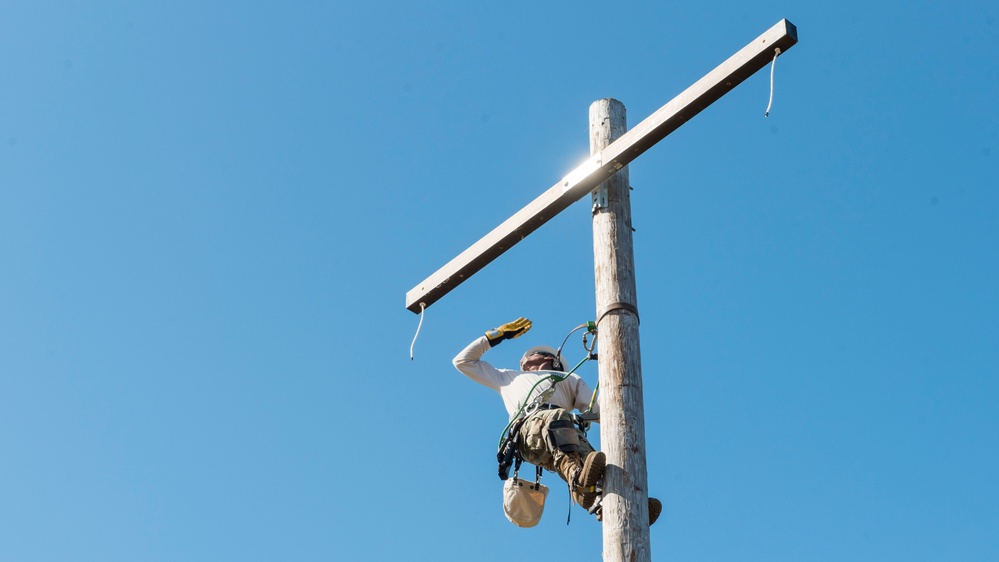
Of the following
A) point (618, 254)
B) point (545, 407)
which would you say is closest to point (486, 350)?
point (545, 407)

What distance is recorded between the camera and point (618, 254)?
615 cm

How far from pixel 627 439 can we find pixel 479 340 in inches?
71.0

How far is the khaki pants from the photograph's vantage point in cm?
606

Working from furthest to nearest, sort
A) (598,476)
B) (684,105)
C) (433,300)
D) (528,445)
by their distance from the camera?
(433,300)
(528,445)
(684,105)
(598,476)

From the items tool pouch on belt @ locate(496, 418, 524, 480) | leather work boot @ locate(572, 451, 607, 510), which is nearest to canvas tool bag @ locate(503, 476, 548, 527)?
tool pouch on belt @ locate(496, 418, 524, 480)

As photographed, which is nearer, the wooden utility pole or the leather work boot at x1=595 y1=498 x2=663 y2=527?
the wooden utility pole

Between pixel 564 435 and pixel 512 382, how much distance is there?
3.16 ft

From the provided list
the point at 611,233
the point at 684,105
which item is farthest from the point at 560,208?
the point at 684,105

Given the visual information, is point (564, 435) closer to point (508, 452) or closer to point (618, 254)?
point (508, 452)

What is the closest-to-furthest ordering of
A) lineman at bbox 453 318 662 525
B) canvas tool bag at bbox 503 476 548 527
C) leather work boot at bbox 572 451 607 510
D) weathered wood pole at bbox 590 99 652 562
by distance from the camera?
weathered wood pole at bbox 590 99 652 562 → leather work boot at bbox 572 451 607 510 → lineman at bbox 453 318 662 525 → canvas tool bag at bbox 503 476 548 527

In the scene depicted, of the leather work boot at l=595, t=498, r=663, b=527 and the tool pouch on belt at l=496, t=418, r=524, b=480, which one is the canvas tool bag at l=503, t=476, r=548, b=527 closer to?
the tool pouch on belt at l=496, t=418, r=524, b=480

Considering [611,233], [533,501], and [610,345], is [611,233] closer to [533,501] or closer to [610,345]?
[610,345]

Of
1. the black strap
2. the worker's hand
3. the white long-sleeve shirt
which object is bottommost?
the black strap

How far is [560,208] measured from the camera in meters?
6.50
